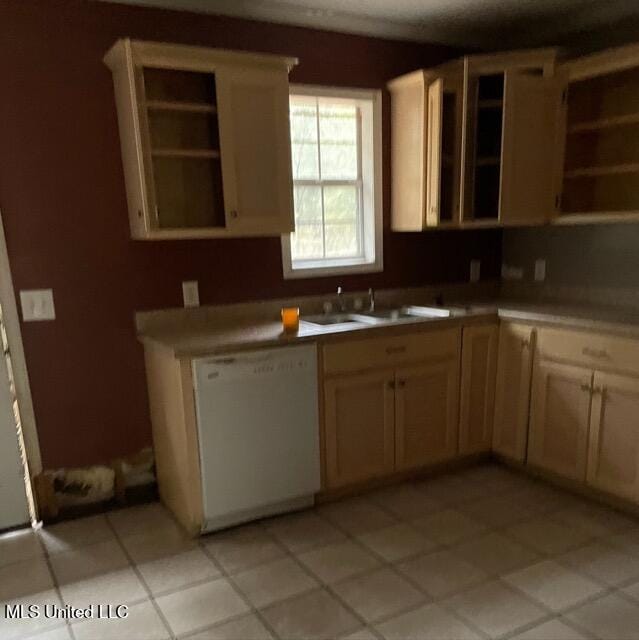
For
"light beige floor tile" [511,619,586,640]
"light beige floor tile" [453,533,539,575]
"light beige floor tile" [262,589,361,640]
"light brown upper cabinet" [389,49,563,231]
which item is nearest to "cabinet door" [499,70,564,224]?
"light brown upper cabinet" [389,49,563,231]

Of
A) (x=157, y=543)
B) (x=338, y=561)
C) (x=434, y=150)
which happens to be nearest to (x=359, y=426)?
(x=338, y=561)

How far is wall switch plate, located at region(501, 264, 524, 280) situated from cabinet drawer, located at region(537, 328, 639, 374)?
89cm

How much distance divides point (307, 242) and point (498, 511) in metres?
1.75

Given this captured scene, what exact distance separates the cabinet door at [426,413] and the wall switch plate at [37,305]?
1706mm

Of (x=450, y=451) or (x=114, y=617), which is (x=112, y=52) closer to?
(x=114, y=617)

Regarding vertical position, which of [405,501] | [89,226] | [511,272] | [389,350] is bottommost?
[405,501]

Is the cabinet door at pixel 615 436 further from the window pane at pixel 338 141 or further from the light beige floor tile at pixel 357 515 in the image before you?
the window pane at pixel 338 141

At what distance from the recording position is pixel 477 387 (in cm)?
322

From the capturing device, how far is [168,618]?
2098 mm

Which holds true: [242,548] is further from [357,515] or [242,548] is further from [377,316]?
[377,316]

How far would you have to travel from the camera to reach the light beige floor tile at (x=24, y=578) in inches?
89.9

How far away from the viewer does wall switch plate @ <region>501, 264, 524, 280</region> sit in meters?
3.78

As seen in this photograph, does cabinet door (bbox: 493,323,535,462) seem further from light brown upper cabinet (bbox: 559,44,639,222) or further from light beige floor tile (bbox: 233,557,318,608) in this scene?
light beige floor tile (bbox: 233,557,318,608)

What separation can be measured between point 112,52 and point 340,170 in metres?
1.37
